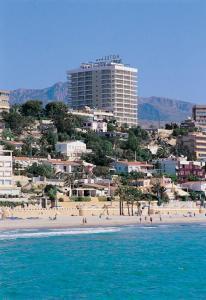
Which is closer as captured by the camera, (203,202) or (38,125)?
(203,202)

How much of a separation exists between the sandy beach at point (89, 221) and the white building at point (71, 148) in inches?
1051

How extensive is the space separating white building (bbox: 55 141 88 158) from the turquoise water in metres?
37.0

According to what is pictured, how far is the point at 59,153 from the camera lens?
9838 cm

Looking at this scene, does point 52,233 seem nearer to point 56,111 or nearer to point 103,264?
point 103,264

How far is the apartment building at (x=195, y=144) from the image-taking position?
115312 mm

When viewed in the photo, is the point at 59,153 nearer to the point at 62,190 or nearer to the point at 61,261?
the point at 62,190

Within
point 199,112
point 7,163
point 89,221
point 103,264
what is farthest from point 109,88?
point 103,264

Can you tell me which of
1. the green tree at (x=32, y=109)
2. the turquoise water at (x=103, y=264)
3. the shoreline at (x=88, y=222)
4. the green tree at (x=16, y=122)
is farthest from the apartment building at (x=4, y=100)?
the turquoise water at (x=103, y=264)

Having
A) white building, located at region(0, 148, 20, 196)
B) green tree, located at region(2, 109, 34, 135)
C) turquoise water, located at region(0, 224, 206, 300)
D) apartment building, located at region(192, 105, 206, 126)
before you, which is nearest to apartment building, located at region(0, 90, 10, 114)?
green tree, located at region(2, 109, 34, 135)

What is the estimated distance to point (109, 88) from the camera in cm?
14788

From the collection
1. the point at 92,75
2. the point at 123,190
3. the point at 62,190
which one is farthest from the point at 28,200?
the point at 92,75

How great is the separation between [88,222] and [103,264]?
24.2 metres

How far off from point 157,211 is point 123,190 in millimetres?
4706

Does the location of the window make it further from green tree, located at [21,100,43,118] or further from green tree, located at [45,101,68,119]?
green tree, located at [21,100,43,118]
